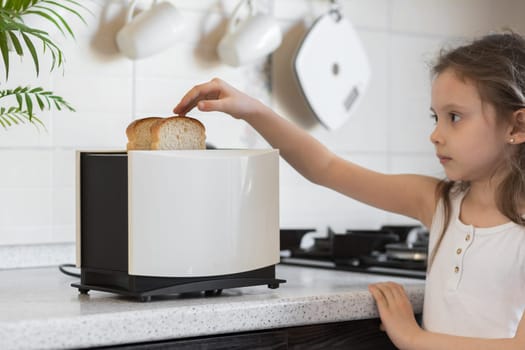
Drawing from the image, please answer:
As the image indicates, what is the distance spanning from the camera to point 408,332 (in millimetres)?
1206

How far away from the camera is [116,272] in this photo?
1124 millimetres

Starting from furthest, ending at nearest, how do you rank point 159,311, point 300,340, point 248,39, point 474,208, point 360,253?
point 248,39, point 360,253, point 474,208, point 300,340, point 159,311

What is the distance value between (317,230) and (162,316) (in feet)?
3.14

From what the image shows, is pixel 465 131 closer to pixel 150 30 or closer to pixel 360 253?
A: pixel 360 253

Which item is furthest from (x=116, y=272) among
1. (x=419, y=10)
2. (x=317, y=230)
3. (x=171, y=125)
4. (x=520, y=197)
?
(x=419, y=10)

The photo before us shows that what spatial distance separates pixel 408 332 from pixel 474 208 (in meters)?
0.22

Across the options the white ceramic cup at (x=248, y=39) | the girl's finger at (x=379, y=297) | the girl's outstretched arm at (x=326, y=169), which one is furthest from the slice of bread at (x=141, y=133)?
the white ceramic cup at (x=248, y=39)

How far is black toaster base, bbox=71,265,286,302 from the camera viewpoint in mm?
1096

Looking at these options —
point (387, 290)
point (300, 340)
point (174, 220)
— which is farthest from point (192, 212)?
point (387, 290)

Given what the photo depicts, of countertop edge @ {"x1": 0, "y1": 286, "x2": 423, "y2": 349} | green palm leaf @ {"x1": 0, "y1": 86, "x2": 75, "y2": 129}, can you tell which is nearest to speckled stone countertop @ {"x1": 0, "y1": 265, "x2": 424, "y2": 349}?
countertop edge @ {"x1": 0, "y1": 286, "x2": 423, "y2": 349}

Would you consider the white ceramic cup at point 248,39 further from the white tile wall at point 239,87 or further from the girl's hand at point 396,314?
the girl's hand at point 396,314

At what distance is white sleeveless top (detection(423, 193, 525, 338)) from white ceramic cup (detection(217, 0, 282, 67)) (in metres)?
0.69

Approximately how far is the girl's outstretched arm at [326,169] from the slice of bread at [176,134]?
147mm

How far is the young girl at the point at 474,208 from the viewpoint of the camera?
1.20m
